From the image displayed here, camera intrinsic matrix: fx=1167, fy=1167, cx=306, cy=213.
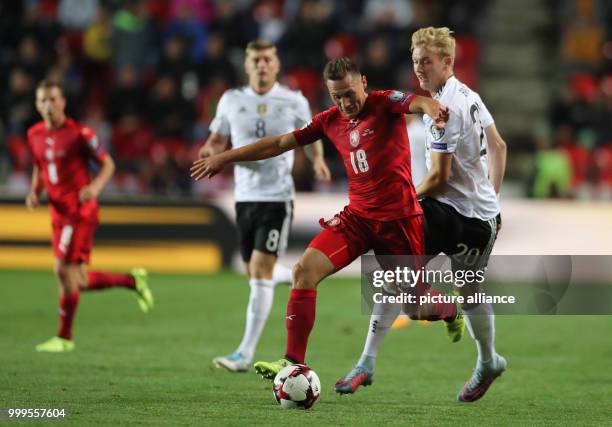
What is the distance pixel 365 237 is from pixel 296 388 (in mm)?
1042

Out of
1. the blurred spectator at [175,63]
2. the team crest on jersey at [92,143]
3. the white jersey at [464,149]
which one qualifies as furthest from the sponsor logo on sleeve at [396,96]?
the blurred spectator at [175,63]

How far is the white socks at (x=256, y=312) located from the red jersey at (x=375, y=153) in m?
1.95

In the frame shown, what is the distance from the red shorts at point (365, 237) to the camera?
7.00m

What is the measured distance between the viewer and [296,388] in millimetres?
6676

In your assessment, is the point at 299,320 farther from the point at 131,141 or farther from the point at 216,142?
the point at 131,141

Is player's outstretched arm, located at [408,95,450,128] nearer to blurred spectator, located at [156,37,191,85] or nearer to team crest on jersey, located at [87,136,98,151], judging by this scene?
team crest on jersey, located at [87,136,98,151]

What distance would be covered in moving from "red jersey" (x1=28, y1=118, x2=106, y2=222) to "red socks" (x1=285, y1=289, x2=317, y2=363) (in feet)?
11.0

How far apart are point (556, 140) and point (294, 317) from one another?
1076 centimetres

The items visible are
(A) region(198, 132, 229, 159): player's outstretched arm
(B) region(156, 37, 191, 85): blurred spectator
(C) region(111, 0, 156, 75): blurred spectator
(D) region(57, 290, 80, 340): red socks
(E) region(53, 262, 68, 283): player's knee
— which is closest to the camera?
(A) region(198, 132, 229, 159): player's outstretched arm

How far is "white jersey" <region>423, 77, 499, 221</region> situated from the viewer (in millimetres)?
6918

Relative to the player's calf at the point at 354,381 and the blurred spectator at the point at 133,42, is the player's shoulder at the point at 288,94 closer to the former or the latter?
the player's calf at the point at 354,381

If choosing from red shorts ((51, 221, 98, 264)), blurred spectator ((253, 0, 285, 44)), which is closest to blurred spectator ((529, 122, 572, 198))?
blurred spectator ((253, 0, 285, 44))

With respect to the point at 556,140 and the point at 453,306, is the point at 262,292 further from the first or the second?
the point at 556,140

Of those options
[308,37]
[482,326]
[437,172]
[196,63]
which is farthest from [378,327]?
[196,63]
